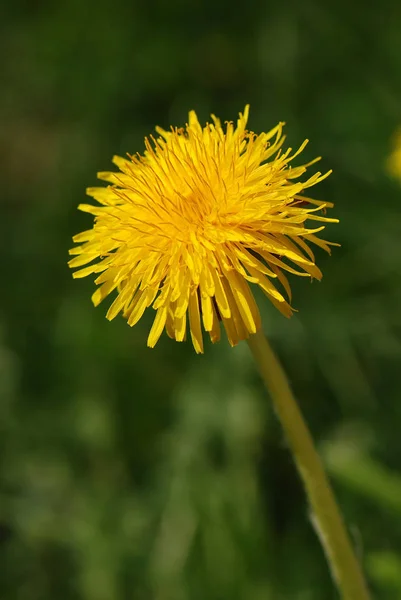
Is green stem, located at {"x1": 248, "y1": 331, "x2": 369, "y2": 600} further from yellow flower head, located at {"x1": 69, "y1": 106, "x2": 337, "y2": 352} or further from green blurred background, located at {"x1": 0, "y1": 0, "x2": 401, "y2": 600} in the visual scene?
green blurred background, located at {"x1": 0, "y1": 0, "x2": 401, "y2": 600}

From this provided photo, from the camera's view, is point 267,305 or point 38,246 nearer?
point 267,305

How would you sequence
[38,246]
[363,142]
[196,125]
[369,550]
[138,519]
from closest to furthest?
[196,125], [369,550], [138,519], [363,142], [38,246]

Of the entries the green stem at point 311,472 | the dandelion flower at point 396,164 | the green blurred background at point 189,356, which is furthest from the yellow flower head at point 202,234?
the dandelion flower at point 396,164

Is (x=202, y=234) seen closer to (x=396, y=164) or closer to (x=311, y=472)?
(x=311, y=472)

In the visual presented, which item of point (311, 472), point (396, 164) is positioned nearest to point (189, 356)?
point (396, 164)

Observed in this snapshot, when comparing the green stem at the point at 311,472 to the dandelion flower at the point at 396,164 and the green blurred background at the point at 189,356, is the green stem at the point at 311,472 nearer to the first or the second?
the green blurred background at the point at 189,356

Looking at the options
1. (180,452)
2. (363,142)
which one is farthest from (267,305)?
(363,142)

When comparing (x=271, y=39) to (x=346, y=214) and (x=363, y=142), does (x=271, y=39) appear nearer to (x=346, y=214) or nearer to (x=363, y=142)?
(x=363, y=142)
